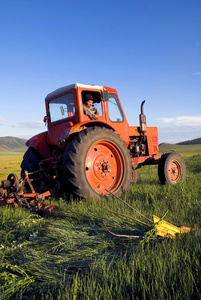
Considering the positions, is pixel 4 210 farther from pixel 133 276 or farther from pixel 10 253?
pixel 133 276

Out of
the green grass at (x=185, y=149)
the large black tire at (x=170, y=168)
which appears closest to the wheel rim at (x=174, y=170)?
the large black tire at (x=170, y=168)

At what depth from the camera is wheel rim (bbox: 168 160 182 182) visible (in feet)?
20.7

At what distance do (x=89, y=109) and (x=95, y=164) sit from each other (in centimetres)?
129

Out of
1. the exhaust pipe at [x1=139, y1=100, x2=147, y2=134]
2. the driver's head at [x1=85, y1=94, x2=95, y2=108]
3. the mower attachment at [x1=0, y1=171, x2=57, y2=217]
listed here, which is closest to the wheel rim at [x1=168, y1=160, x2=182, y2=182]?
the exhaust pipe at [x1=139, y1=100, x2=147, y2=134]

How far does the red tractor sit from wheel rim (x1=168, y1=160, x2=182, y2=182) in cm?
13

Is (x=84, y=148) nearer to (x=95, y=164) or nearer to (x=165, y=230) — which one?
(x=95, y=164)

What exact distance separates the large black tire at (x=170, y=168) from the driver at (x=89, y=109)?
2176 mm

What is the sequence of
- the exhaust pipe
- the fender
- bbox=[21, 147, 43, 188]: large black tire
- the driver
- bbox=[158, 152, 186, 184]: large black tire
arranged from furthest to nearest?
the exhaust pipe < bbox=[158, 152, 186, 184]: large black tire < bbox=[21, 147, 43, 188]: large black tire < the driver < the fender

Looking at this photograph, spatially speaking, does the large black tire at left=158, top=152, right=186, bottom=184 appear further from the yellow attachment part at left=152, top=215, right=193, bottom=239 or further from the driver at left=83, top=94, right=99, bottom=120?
the yellow attachment part at left=152, top=215, right=193, bottom=239

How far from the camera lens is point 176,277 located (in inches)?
59.7

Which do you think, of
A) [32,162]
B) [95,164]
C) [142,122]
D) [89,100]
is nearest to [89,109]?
[89,100]

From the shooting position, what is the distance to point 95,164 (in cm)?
445

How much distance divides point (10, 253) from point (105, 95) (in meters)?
3.81

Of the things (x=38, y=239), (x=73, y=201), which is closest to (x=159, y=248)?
(x=38, y=239)
